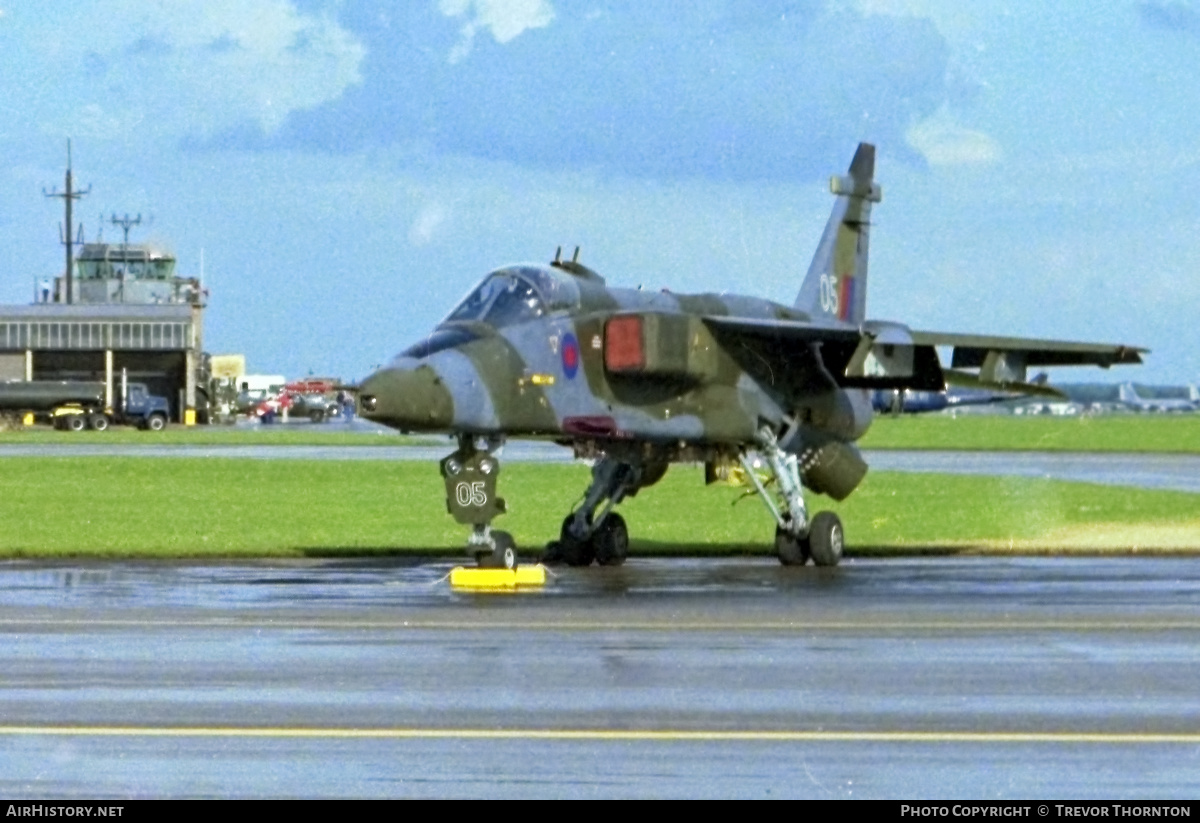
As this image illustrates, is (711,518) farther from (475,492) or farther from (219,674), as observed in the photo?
(219,674)

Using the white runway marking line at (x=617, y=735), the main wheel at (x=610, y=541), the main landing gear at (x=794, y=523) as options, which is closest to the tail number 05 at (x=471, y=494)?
the main wheel at (x=610, y=541)

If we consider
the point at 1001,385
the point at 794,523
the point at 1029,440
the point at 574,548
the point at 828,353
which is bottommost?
the point at 1029,440

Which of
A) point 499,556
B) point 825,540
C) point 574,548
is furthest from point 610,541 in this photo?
point 499,556

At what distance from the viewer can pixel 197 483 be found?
4366 cm

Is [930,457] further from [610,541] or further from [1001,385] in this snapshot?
[610,541]

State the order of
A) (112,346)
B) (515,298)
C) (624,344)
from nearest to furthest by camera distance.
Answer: (515,298)
(624,344)
(112,346)

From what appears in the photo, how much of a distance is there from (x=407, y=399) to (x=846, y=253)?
1022 centimetres

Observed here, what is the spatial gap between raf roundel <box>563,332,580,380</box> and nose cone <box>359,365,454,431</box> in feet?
6.75

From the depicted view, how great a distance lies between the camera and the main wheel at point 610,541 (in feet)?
79.7

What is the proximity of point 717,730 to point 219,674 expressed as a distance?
3585mm

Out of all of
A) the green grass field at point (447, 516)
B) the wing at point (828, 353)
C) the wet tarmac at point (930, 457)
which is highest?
the wing at point (828, 353)

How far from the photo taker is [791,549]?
24234 millimetres

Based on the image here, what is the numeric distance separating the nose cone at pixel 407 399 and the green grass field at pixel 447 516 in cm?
605

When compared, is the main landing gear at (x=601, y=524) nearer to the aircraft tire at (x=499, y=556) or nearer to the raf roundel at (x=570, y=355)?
the raf roundel at (x=570, y=355)
